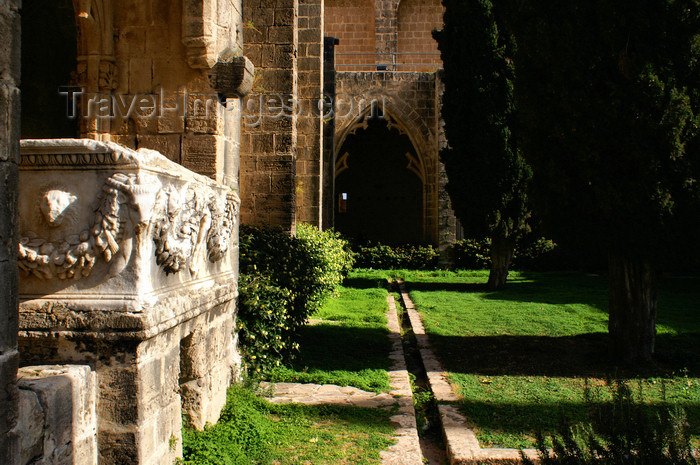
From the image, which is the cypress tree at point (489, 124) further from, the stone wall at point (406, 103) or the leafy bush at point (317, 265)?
the stone wall at point (406, 103)

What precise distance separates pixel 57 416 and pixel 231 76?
10.2 feet

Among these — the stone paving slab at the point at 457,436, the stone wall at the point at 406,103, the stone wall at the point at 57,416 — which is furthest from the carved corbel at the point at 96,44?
the stone wall at the point at 406,103

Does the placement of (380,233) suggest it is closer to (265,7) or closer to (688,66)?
(265,7)

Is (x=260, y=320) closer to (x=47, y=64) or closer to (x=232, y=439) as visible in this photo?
(x=232, y=439)

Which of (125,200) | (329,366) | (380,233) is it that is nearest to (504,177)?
(329,366)

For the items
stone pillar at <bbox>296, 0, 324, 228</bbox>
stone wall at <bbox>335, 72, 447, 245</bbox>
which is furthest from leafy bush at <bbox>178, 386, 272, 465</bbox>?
stone wall at <bbox>335, 72, 447, 245</bbox>

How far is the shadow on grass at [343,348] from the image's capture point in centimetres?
534

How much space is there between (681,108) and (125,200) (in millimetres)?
4570

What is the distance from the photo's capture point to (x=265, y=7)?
769 cm

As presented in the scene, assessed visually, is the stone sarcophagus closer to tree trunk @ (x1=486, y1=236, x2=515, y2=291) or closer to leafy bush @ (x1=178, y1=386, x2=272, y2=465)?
leafy bush @ (x1=178, y1=386, x2=272, y2=465)

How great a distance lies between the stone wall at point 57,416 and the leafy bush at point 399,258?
1331 cm

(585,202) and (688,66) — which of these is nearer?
(688,66)

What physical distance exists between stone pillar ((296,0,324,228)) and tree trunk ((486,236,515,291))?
136 inches

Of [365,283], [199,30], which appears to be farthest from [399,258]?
[199,30]
